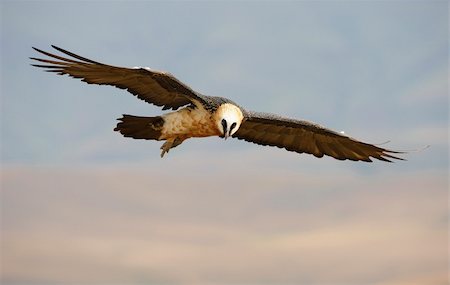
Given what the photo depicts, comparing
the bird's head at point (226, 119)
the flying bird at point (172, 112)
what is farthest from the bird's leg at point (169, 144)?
the bird's head at point (226, 119)

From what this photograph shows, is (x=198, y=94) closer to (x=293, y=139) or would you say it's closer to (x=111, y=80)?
(x=111, y=80)

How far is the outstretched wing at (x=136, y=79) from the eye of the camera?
1329 centimetres

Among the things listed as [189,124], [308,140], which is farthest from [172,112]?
[308,140]

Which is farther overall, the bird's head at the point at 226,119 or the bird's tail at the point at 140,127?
the bird's tail at the point at 140,127

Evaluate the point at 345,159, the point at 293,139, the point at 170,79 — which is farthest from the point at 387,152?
the point at 170,79

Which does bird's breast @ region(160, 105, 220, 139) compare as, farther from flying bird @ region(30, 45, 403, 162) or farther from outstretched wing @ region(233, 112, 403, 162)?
outstretched wing @ region(233, 112, 403, 162)

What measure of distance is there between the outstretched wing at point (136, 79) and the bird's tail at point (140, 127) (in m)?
0.33

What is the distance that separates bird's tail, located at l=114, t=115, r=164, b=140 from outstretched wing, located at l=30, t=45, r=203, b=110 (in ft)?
1.08

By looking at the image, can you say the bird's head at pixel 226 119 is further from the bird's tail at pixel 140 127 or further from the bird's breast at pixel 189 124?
the bird's tail at pixel 140 127

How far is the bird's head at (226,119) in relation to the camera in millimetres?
13742

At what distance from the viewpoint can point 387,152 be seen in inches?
645

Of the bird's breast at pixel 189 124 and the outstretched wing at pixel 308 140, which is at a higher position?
the outstretched wing at pixel 308 140

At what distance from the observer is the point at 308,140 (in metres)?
16.5

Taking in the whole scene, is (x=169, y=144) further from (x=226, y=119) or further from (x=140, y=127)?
(x=226, y=119)
